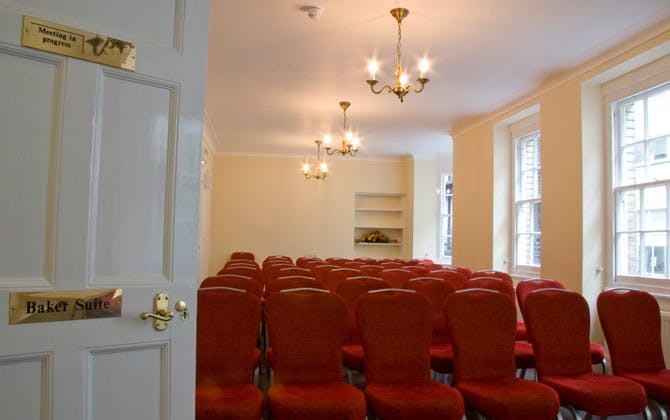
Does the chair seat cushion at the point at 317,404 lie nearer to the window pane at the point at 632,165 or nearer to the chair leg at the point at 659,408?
the chair leg at the point at 659,408

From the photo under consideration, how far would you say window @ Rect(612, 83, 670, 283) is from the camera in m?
5.20

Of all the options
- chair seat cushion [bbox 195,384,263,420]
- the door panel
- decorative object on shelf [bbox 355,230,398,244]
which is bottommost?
chair seat cushion [bbox 195,384,263,420]

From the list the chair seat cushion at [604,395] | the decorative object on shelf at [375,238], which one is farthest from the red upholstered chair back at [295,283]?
the decorative object on shelf at [375,238]

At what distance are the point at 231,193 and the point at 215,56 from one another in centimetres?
682

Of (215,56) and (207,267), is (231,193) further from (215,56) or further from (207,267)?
(215,56)

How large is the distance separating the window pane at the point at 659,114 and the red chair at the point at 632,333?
6.80ft

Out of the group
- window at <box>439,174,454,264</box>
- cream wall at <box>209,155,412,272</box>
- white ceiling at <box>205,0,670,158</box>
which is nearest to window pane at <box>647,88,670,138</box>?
white ceiling at <box>205,0,670,158</box>

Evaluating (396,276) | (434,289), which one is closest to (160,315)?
(434,289)

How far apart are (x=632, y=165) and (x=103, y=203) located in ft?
18.0

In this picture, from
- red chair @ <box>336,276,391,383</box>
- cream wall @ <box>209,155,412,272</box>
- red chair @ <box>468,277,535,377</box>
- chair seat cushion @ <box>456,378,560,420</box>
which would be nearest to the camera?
chair seat cushion @ <box>456,378,560,420</box>

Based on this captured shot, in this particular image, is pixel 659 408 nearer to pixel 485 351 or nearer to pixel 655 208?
pixel 485 351

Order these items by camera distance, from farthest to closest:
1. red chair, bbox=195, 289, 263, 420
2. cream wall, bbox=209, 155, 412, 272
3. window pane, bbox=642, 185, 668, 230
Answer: cream wall, bbox=209, 155, 412, 272, window pane, bbox=642, 185, 668, 230, red chair, bbox=195, 289, 263, 420

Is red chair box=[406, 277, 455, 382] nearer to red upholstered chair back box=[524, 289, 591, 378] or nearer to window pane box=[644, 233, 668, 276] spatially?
red upholstered chair back box=[524, 289, 591, 378]

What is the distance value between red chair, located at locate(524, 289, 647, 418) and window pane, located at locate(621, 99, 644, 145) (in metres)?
2.64
